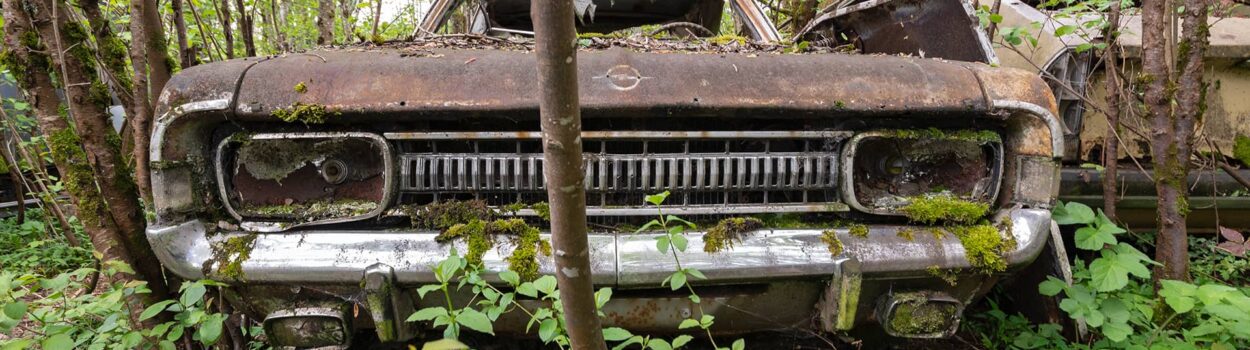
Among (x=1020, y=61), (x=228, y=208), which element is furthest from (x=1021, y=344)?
(x=228, y=208)

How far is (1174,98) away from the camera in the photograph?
2.17m

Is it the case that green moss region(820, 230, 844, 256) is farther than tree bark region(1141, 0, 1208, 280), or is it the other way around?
tree bark region(1141, 0, 1208, 280)

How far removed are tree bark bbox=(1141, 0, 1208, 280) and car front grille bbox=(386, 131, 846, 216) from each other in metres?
1.29

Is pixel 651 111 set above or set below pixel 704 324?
above

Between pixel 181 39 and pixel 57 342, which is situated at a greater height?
pixel 181 39

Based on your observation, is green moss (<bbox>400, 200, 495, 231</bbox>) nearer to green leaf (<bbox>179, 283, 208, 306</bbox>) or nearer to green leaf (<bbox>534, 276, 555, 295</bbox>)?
green leaf (<bbox>534, 276, 555, 295</bbox>)

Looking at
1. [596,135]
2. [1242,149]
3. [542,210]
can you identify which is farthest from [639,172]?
[1242,149]

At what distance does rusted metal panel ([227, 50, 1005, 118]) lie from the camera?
172 cm

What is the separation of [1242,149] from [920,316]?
2.19 m

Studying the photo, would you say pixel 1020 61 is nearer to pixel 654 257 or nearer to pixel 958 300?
pixel 958 300

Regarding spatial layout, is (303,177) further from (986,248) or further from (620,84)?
(986,248)

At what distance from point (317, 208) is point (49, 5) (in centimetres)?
129

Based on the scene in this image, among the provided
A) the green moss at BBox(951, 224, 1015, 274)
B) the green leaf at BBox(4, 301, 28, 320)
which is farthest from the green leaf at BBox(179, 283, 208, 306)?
the green moss at BBox(951, 224, 1015, 274)

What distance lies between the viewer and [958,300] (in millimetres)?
1874
